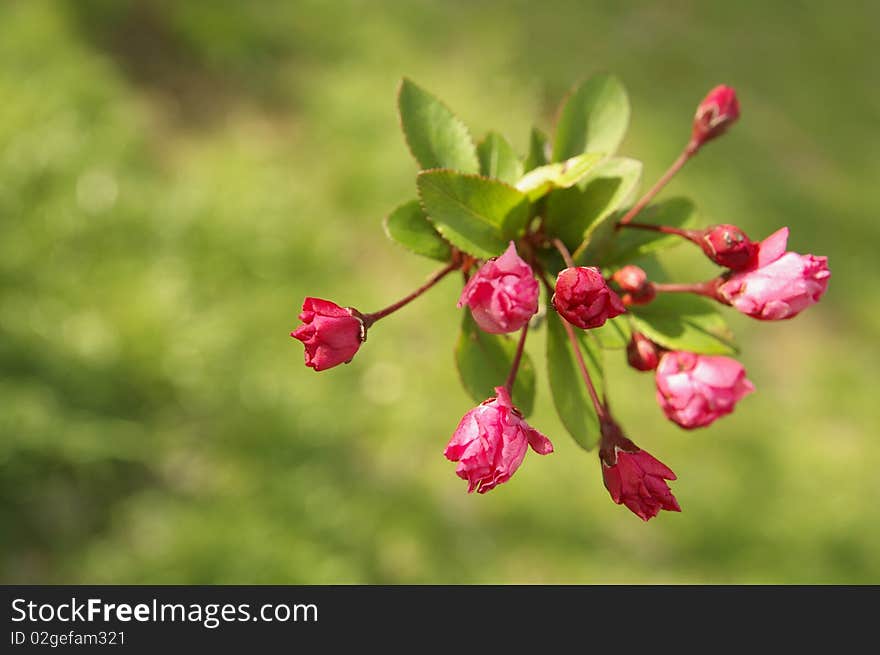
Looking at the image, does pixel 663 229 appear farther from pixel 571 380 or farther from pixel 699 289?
pixel 571 380

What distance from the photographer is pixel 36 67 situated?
8.96 ft

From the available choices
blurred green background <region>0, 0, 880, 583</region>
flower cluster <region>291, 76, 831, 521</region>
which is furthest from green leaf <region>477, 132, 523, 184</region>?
blurred green background <region>0, 0, 880, 583</region>

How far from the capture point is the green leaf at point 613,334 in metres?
0.77

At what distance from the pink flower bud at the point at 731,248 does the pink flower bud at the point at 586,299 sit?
14cm

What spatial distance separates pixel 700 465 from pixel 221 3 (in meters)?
2.48

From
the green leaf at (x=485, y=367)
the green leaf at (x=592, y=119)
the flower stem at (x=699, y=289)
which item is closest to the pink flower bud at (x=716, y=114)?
the green leaf at (x=592, y=119)

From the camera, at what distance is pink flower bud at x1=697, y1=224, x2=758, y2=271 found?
2.27ft

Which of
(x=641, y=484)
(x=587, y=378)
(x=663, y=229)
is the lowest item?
(x=641, y=484)

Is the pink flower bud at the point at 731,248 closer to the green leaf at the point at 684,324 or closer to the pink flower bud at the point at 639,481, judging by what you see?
the green leaf at the point at 684,324

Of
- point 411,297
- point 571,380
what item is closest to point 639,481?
point 571,380

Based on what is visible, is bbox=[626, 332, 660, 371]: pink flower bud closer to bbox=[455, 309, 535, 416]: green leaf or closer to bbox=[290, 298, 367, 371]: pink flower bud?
bbox=[455, 309, 535, 416]: green leaf

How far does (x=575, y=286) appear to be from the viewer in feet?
1.99

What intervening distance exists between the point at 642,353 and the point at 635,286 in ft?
0.22
